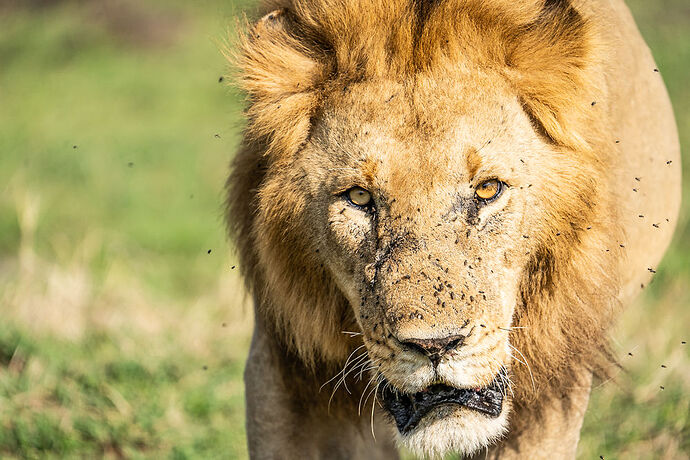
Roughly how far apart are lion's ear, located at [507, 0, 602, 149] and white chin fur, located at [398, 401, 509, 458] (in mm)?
831

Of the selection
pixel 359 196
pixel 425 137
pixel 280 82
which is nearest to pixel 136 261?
pixel 280 82

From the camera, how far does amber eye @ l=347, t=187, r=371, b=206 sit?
8.94 feet

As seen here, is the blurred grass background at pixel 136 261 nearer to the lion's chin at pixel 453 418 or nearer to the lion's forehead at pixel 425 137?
the lion's forehead at pixel 425 137

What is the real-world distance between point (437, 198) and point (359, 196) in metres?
0.23

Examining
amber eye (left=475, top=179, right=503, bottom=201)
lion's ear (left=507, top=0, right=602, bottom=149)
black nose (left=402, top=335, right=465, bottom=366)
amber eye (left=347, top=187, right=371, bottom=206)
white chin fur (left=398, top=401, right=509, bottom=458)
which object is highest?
lion's ear (left=507, top=0, right=602, bottom=149)

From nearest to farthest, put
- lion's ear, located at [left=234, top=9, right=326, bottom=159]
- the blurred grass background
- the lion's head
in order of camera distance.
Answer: the lion's head → lion's ear, located at [left=234, top=9, right=326, bottom=159] → the blurred grass background

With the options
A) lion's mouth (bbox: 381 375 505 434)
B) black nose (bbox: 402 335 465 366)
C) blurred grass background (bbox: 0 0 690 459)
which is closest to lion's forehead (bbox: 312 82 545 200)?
black nose (bbox: 402 335 465 366)

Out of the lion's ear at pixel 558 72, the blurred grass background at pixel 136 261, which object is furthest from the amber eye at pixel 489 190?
the blurred grass background at pixel 136 261

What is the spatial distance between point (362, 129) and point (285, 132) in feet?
0.96

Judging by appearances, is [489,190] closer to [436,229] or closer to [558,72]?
[436,229]

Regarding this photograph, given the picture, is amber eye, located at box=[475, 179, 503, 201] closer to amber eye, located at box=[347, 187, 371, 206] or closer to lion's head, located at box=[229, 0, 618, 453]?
lion's head, located at box=[229, 0, 618, 453]

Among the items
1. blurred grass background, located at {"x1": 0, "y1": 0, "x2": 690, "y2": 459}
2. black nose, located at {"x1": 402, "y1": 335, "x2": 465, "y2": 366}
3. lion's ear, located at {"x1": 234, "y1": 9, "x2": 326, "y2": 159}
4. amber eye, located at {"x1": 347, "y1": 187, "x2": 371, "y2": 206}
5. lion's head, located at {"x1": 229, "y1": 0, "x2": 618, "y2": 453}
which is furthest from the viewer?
blurred grass background, located at {"x1": 0, "y1": 0, "x2": 690, "y2": 459}

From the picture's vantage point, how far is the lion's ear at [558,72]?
2.81 meters

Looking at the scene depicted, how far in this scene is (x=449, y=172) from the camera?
8.74 feet
